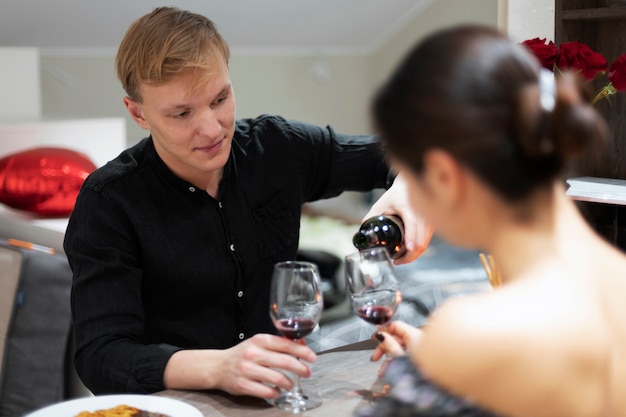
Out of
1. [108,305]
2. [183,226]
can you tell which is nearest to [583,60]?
[183,226]

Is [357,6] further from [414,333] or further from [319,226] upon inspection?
[414,333]

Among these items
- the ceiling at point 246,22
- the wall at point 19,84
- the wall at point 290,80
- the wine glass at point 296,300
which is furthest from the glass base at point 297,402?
the wall at point 290,80

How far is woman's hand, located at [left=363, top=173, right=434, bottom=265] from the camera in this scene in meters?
1.78

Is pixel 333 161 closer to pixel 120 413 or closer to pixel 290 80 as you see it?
pixel 120 413

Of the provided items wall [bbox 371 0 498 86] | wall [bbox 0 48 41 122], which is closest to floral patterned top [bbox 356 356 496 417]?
wall [bbox 0 48 41 122]

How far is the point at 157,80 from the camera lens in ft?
5.64

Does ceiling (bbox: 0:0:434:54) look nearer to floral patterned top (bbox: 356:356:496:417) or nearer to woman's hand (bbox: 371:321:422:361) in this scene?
woman's hand (bbox: 371:321:422:361)

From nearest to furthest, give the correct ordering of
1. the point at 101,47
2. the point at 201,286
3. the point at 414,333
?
the point at 414,333, the point at 201,286, the point at 101,47

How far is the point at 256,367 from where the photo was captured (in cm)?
144

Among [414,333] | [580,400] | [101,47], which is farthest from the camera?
[101,47]

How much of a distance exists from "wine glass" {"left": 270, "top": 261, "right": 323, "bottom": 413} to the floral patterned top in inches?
18.0

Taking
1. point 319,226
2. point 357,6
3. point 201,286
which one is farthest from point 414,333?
point 357,6

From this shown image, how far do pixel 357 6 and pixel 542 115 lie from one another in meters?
4.71

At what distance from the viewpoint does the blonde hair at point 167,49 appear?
170 centimetres
